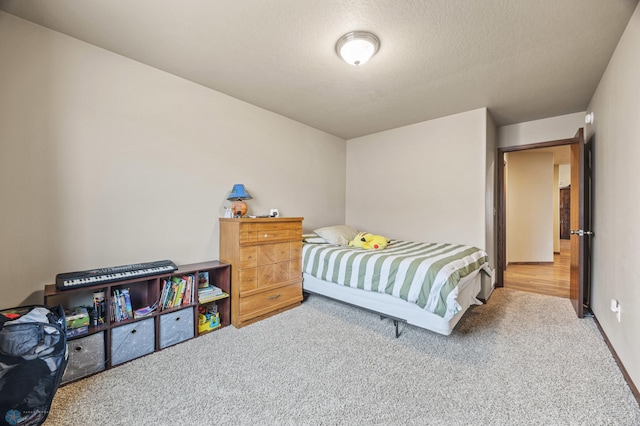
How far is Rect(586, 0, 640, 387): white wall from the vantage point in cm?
165

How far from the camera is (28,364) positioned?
4.27ft

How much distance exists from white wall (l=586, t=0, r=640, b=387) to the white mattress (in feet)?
3.13

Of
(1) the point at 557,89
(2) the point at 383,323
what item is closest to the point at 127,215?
(2) the point at 383,323

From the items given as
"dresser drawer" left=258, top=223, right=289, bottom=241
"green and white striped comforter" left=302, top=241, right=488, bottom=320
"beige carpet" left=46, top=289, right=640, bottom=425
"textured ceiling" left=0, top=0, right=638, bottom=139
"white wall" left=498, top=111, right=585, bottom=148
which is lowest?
"beige carpet" left=46, top=289, right=640, bottom=425

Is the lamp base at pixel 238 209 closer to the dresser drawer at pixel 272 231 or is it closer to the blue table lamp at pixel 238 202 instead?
the blue table lamp at pixel 238 202

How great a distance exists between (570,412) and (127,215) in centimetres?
336

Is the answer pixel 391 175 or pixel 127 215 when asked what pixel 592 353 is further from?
pixel 127 215

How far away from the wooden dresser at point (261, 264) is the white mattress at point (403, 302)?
0.37 meters

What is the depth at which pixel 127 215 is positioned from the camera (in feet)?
7.48

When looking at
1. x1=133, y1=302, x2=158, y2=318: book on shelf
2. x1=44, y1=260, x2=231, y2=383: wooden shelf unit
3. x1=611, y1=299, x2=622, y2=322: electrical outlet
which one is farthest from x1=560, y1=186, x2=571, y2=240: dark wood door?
x1=133, y1=302, x2=158, y2=318: book on shelf

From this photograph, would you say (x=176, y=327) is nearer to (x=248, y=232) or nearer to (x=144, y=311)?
(x=144, y=311)

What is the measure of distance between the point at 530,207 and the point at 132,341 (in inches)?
282

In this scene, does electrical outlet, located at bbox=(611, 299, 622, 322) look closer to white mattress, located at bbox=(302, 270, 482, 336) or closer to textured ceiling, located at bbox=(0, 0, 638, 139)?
white mattress, located at bbox=(302, 270, 482, 336)

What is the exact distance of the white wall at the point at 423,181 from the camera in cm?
332
